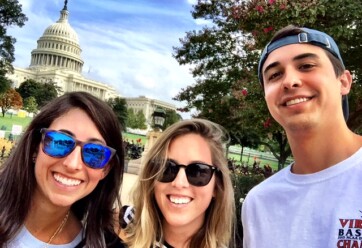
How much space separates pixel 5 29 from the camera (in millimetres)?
20484

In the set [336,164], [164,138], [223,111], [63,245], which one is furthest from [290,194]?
[223,111]

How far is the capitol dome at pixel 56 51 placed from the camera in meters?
102

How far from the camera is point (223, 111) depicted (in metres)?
11.8

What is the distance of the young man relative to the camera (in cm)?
164

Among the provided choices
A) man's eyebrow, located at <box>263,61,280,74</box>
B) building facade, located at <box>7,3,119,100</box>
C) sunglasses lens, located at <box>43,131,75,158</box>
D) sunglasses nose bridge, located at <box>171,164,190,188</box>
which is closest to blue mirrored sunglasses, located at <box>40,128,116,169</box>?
sunglasses lens, located at <box>43,131,75,158</box>

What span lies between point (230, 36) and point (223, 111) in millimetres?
2425

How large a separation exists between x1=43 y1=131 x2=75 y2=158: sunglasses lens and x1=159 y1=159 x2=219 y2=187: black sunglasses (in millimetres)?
576

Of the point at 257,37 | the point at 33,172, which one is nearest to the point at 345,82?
the point at 33,172

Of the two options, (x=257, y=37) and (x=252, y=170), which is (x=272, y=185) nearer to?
(x=257, y=37)

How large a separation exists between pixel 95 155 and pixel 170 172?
18.4 inches

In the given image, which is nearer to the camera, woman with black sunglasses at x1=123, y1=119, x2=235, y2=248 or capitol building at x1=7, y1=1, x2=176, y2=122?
woman with black sunglasses at x1=123, y1=119, x2=235, y2=248

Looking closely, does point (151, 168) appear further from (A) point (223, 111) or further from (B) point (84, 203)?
(A) point (223, 111)

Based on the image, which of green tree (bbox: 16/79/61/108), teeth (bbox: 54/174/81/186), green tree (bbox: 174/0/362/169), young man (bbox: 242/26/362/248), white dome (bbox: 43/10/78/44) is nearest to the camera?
young man (bbox: 242/26/362/248)

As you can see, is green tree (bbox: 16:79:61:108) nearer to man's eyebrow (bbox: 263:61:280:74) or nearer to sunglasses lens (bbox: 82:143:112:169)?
sunglasses lens (bbox: 82:143:112:169)
